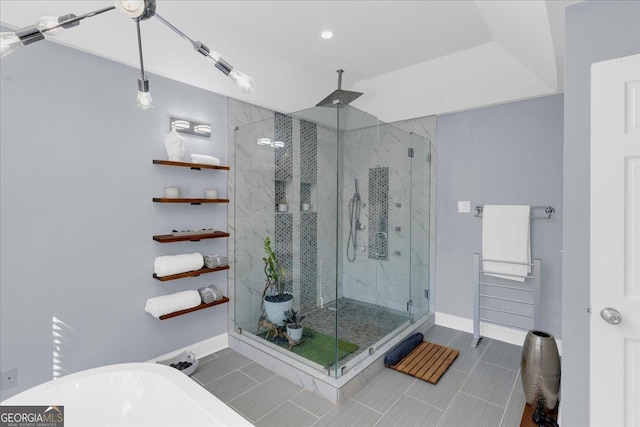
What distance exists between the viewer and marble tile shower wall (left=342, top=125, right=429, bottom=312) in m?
2.62

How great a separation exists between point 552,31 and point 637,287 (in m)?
1.46

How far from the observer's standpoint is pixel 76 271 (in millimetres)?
2008

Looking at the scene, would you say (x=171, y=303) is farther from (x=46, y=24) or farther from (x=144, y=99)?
(x=46, y=24)

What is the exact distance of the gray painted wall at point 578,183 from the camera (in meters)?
1.39

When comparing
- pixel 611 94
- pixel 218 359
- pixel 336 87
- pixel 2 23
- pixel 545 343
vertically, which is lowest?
pixel 218 359

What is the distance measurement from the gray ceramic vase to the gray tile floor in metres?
0.16

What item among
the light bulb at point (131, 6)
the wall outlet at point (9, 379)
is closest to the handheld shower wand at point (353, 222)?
the light bulb at point (131, 6)

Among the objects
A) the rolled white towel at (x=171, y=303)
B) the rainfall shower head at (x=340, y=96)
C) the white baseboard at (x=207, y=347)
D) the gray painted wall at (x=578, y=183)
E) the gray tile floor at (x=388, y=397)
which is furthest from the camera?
the rainfall shower head at (x=340, y=96)

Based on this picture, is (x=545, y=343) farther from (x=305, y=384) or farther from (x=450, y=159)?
(x=450, y=159)

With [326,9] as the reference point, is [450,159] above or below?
below

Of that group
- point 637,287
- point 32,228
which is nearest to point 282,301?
point 32,228

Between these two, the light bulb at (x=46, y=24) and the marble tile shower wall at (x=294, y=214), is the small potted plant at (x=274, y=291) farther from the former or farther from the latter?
the light bulb at (x=46, y=24)

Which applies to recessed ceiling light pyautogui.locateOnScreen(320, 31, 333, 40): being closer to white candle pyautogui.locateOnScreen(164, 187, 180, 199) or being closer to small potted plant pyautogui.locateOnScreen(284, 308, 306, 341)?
white candle pyautogui.locateOnScreen(164, 187, 180, 199)

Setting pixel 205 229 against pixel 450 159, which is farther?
pixel 450 159
